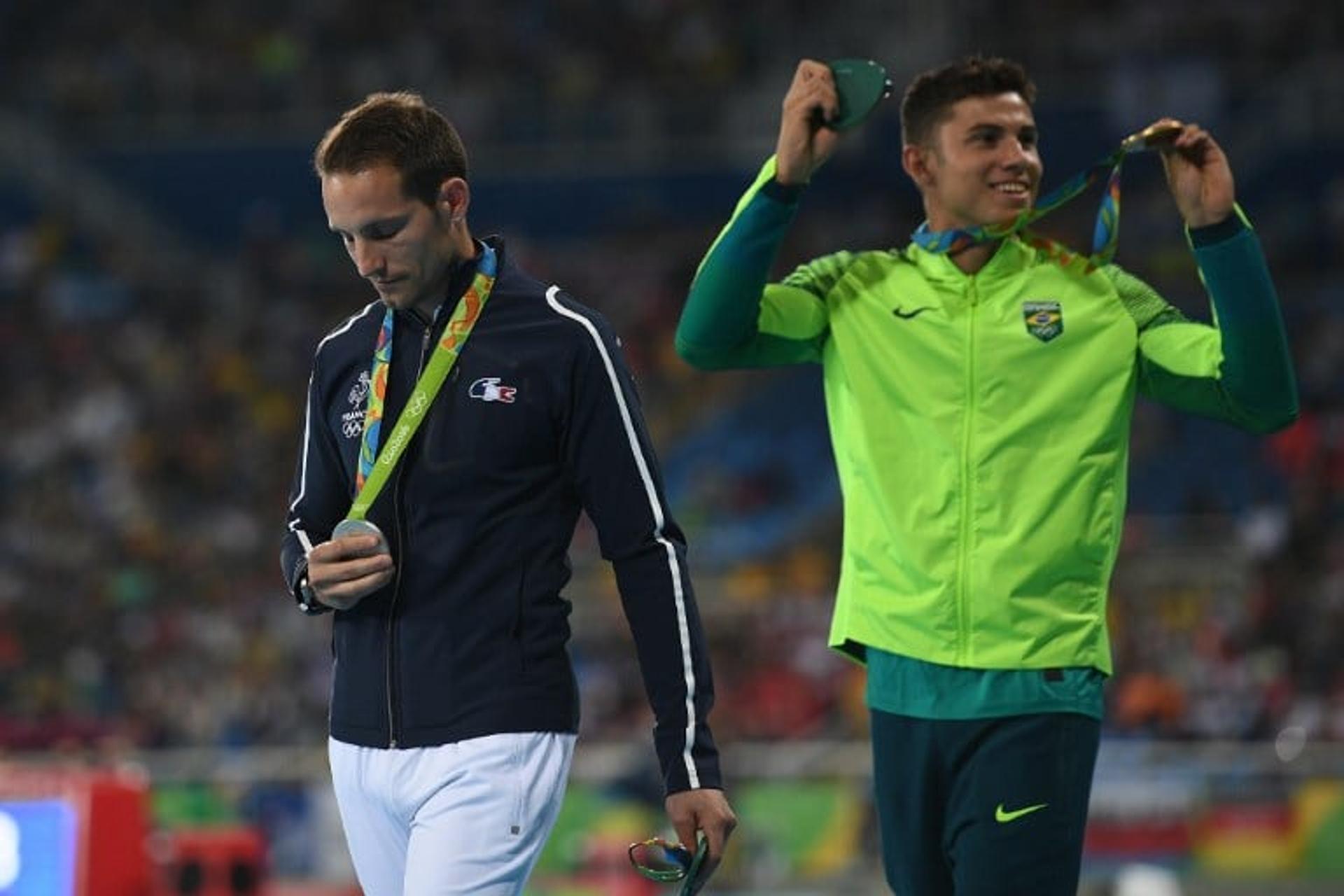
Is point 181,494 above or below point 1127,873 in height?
above

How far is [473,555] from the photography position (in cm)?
404

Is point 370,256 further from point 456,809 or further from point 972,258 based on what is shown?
point 972,258

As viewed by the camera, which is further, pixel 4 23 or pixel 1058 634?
pixel 4 23

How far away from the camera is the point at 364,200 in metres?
4.02

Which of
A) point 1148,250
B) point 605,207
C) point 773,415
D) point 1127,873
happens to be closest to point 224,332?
point 605,207

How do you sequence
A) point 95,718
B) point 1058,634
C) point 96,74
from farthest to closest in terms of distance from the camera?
point 96,74 < point 95,718 < point 1058,634

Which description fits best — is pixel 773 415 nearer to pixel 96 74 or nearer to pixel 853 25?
pixel 853 25

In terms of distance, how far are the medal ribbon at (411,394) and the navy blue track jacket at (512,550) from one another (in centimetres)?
2

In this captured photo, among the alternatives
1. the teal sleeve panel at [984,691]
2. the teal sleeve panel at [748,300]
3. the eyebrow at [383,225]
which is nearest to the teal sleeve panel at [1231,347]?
the teal sleeve panel at [984,691]

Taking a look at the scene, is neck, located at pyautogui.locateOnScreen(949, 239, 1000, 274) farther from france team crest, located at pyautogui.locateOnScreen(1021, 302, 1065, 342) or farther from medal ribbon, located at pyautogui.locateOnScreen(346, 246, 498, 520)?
medal ribbon, located at pyautogui.locateOnScreen(346, 246, 498, 520)

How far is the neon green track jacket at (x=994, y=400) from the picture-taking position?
4.61 m

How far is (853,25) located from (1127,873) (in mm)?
12151

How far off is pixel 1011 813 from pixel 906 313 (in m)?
1.05

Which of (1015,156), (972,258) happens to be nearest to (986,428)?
(972,258)
